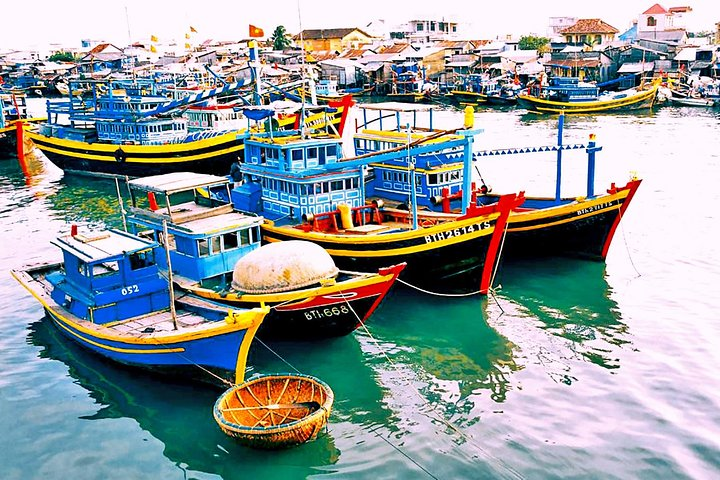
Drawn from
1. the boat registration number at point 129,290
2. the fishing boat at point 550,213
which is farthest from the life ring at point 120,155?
the boat registration number at point 129,290

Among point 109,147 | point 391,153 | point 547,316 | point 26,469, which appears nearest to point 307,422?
point 26,469

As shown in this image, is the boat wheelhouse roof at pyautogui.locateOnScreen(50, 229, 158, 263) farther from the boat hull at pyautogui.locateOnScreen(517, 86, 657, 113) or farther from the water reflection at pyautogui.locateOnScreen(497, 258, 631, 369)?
the boat hull at pyautogui.locateOnScreen(517, 86, 657, 113)

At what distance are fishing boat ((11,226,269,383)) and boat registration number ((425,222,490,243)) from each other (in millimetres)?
5742

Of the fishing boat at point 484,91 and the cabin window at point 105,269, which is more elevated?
the cabin window at point 105,269

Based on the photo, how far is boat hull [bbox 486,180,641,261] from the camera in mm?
22156

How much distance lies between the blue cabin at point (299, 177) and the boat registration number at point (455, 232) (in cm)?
412

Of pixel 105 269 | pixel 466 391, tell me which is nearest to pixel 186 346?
pixel 105 269

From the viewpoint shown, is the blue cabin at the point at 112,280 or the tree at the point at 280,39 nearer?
the blue cabin at the point at 112,280

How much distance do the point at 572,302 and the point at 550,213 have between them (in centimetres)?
327

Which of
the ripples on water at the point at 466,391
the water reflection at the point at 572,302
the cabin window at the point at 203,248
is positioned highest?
the cabin window at the point at 203,248

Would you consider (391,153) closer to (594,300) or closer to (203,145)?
(594,300)

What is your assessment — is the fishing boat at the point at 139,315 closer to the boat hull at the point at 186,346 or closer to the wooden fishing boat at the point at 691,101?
the boat hull at the point at 186,346

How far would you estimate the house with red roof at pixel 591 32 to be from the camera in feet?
311

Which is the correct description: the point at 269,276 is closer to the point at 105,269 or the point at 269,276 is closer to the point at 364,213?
the point at 105,269
